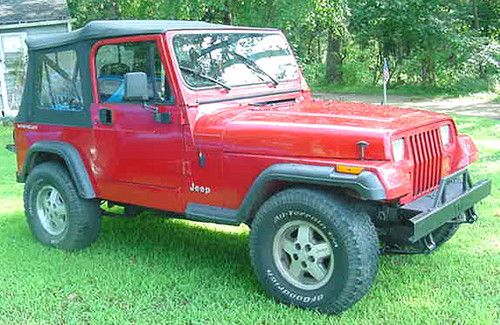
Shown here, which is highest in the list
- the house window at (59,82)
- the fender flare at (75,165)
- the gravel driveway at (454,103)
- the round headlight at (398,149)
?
the house window at (59,82)

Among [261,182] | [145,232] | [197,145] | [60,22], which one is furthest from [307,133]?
[60,22]

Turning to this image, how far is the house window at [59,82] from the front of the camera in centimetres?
546

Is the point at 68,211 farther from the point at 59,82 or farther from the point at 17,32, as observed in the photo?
the point at 17,32

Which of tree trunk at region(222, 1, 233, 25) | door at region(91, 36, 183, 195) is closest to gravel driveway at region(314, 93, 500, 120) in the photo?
tree trunk at region(222, 1, 233, 25)

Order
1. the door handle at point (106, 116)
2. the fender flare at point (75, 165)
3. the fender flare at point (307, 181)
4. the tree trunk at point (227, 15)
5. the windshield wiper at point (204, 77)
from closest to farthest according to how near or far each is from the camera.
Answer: the fender flare at point (307, 181), the windshield wiper at point (204, 77), the door handle at point (106, 116), the fender flare at point (75, 165), the tree trunk at point (227, 15)

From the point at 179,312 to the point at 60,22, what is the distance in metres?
14.7

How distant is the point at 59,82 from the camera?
566 centimetres

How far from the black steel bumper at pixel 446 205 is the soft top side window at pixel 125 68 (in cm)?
198

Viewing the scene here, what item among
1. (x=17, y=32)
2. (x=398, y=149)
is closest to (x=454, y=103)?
(x=17, y=32)

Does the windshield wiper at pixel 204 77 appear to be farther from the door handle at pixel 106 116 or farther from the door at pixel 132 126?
the door handle at pixel 106 116

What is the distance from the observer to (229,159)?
447 cm

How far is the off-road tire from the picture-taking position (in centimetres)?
551

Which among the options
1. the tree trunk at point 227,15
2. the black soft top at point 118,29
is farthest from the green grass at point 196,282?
the tree trunk at point 227,15

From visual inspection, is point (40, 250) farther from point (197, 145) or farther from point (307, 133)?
point (307, 133)
